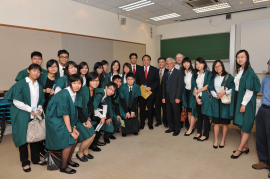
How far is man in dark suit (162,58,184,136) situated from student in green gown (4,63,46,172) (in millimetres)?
2376

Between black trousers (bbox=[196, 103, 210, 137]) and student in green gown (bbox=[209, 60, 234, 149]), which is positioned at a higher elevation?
student in green gown (bbox=[209, 60, 234, 149])

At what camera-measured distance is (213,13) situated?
20.5 ft

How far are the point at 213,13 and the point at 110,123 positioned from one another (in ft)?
17.6

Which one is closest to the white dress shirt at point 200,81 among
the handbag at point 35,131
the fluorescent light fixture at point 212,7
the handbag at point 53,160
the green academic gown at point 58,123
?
the green academic gown at point 58,123

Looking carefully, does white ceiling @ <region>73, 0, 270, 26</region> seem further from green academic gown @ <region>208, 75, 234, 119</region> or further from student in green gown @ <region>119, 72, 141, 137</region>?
green academic gown @ <region>208, 75, 234, 119</region>

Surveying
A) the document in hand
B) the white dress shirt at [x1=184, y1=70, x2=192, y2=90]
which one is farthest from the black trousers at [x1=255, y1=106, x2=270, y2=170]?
the document in hand

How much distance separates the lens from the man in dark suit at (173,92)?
3.67 metres

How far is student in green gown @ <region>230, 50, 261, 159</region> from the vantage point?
8.27 feet

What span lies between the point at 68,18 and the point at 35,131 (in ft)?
11.5

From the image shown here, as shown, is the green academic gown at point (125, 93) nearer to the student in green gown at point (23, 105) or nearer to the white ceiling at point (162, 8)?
the student in green gown at point (23, 105)

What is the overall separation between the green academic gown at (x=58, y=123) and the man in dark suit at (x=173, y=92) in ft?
6.86

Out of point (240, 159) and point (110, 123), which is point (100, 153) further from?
point (240, 159)

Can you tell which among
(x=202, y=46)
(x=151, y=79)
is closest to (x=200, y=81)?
(x=151, y=79)

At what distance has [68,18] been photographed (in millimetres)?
4844
